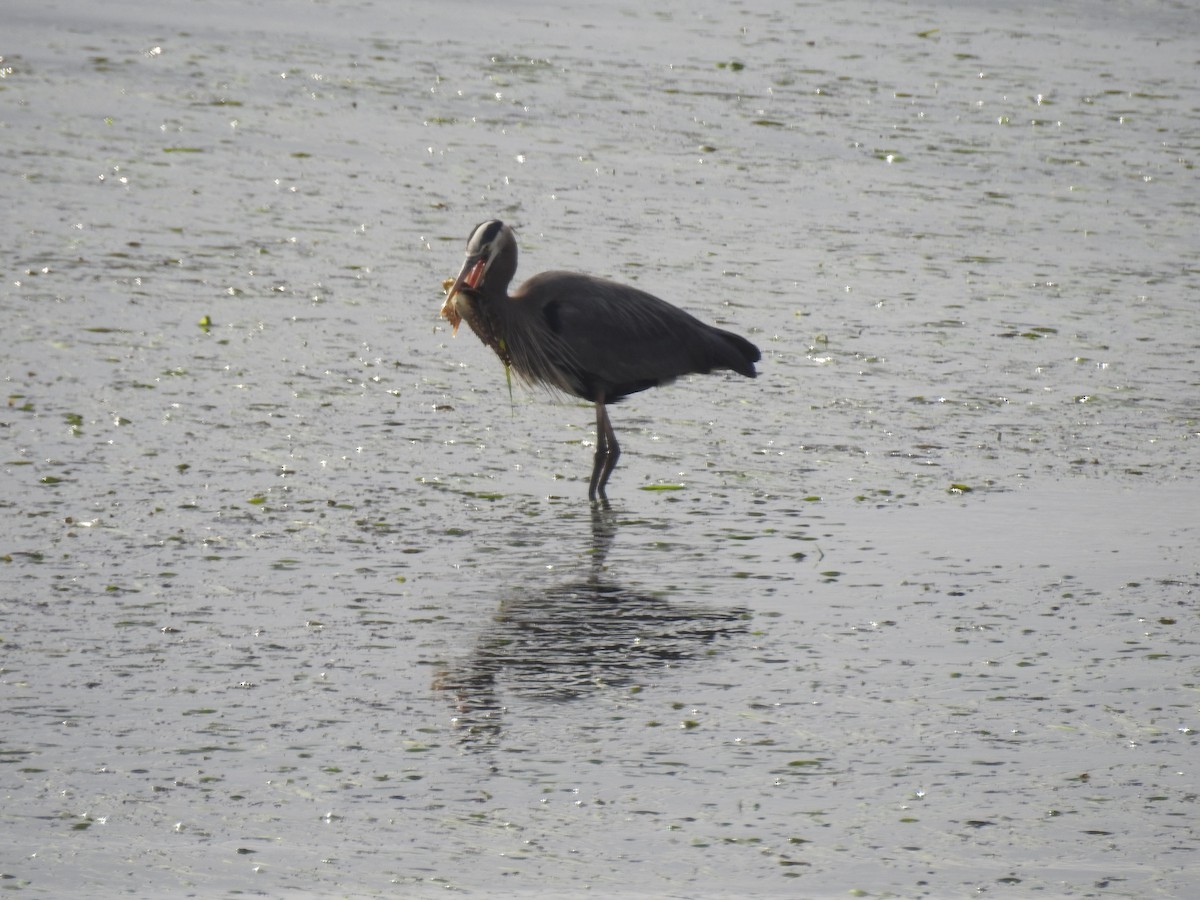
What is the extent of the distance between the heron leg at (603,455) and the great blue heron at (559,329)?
119mm

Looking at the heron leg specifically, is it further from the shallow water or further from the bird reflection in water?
the bird reflection in water

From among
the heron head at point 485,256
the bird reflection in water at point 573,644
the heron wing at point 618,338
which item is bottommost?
the bird reflection in water at point 573,644

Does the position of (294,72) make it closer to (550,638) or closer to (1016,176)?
(1016,176)

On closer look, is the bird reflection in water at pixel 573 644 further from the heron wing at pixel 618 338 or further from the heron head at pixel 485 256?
the heron head at pixel 485 256

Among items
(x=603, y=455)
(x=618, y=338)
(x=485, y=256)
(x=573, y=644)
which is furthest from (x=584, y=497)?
(x=573, y=644)

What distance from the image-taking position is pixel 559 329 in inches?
327

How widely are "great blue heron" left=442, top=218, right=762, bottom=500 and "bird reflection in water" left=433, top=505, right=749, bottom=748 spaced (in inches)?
60.5

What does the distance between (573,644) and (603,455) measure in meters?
1.90

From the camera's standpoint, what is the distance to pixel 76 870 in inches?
177

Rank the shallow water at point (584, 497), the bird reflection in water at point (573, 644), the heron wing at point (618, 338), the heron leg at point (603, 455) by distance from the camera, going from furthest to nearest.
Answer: the heron wing at point (618, 338), the heron leg at point (603, 455), the bird reflection in water at point (573, 644), the shallow water at point (584, 497)

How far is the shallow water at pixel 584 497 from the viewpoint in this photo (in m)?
4.90

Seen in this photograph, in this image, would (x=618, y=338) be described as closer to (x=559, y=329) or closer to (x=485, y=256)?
(x=559, y=329)

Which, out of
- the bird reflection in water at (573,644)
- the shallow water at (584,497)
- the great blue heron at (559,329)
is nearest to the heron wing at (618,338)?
the great blue heron at (559,329)

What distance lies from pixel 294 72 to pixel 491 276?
23.8ft
